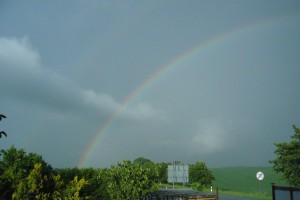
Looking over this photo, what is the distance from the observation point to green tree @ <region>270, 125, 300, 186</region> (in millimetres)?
45531

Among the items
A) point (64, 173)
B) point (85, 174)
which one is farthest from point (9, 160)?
point (85, 174)

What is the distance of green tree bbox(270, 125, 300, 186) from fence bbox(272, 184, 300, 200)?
3203 cm

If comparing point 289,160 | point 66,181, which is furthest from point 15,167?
point 289,160

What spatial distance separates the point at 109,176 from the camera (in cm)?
2334

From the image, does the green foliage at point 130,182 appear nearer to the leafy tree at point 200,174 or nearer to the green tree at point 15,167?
the green tree at point 15,167

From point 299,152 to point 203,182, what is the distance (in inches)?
1962

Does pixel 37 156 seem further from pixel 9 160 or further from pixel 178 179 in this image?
pixel 178 179

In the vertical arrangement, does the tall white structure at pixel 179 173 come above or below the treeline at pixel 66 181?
above

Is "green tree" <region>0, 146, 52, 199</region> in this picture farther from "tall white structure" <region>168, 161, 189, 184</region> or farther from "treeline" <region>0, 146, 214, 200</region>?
"tall white structure" <region>168, 161, 189, 184</region>

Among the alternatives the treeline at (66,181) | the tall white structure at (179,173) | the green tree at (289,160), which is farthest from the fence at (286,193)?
the tall white structure at (179,173)

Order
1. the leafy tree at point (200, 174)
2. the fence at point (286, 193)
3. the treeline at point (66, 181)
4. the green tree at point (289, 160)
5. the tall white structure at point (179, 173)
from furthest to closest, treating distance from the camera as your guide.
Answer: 1. the leafy tree at point (200, 174)
2. the tall white structure at point (179, 173)
3. the green tree at point (289, 160)
4. the treeline at point (66, 181)
5. the fence at point (286, 193)

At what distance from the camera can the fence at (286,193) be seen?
14145 mm

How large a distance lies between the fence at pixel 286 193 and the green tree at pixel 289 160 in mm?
32028

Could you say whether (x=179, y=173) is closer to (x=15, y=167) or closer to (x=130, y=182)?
(x=130, y=182)
